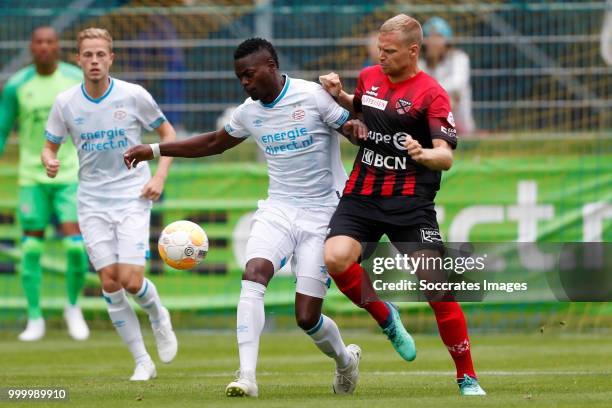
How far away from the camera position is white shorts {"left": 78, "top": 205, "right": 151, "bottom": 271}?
10047mm

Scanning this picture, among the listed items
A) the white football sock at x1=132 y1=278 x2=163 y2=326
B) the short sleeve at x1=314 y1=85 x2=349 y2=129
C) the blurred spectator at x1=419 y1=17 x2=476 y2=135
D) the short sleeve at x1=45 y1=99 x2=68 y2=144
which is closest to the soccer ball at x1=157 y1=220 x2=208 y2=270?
the short sleeve at x1=314 y1=85 x2=349 y2=129

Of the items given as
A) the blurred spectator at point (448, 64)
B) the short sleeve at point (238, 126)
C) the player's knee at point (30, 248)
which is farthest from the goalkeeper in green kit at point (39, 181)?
the short sleeve at point (238, 126)

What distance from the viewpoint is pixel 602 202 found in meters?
14.0

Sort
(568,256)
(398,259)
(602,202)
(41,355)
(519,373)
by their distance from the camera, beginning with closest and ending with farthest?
(398,259)
(519,373)
(41,355)
(568,256)
(602,202)

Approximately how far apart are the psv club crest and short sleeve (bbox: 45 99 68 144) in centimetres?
322

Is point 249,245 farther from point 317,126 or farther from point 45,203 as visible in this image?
point 45,203

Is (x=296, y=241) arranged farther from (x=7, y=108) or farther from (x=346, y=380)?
(x=7, y=108)

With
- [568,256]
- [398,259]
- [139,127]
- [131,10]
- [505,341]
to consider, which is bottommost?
[505,341]

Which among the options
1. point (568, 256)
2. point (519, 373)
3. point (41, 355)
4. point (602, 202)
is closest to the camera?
point (519, 373)

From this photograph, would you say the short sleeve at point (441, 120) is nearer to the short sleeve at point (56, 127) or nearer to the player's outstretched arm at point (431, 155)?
the player's outstretched arm at point (431, 155)

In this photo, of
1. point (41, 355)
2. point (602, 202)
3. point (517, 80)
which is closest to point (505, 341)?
point (602, 202)

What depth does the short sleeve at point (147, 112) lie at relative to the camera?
10.3 metres

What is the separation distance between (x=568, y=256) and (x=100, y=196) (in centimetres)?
499

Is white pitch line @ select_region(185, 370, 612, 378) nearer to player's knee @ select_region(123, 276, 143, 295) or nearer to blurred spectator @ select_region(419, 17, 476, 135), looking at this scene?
player's knee @ select_region(123, 276, 143, 295)
